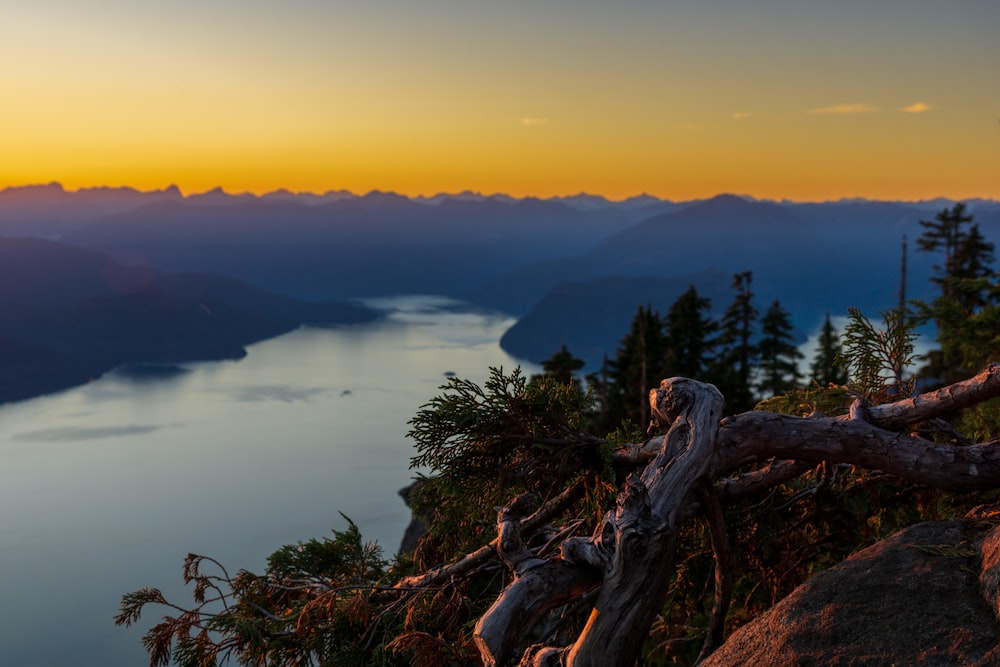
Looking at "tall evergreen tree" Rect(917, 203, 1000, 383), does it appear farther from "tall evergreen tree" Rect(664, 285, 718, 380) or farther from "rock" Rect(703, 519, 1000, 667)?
"tall evergreen tree" Rect(664, 285, 718, 380)

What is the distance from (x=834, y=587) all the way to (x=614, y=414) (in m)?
40.3

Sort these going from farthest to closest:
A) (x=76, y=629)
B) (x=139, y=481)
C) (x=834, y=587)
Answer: (x=139, y=481) → (x=76, y=629) → (x=834, y=587)

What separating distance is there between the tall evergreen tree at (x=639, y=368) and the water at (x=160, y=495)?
15878 mm

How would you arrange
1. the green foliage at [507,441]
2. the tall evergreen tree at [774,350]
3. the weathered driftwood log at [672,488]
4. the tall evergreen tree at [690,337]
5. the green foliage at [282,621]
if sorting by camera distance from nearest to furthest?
the weathered driftwood log at [672,488], the green foliage at [507,441], the green foliage at [282,621], the tall evergreen tree at [690,337], the tall evergreen tree at [774,350]

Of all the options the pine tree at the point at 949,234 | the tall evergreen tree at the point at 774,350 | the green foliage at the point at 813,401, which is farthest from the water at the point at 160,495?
the green foliage at the point at 813,401

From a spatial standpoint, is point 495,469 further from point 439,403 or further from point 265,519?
point 265,519

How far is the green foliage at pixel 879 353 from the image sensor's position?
261 inches

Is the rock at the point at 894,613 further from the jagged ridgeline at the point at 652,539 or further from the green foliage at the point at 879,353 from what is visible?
the green foliage at the point at 879,353

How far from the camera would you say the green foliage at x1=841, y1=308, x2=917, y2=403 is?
21.8ft

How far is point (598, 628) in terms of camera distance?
4.00 meters

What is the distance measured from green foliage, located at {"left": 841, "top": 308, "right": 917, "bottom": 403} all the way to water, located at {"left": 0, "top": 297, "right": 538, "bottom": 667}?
4716 cm

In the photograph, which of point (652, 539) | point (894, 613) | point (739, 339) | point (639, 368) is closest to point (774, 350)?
point (739, 339)

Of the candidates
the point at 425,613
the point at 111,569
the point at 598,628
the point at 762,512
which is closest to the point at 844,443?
the point at 762,512

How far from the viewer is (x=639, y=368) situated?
42.9 metres
